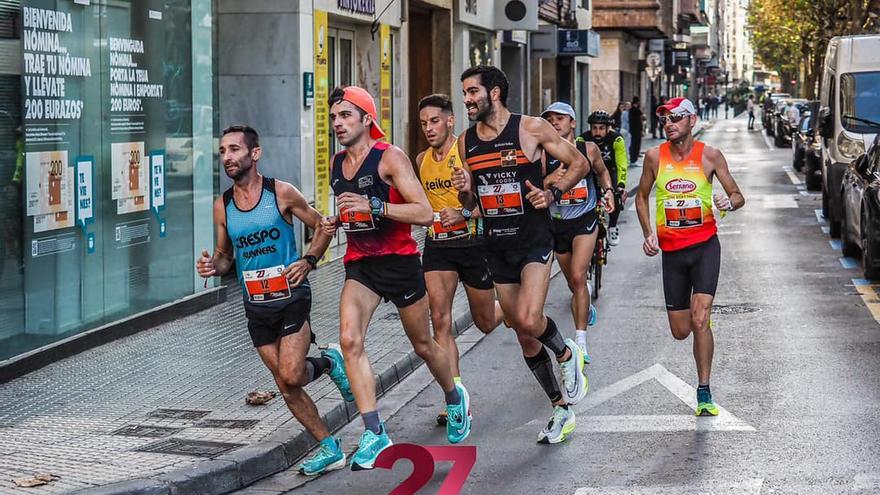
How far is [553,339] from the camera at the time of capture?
830cm

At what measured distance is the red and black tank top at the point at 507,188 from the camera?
813 cm

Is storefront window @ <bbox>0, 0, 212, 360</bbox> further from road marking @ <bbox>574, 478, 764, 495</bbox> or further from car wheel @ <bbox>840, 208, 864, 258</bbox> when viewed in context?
car wheel @ <bbox>840, 208, 864, 258</bbox>

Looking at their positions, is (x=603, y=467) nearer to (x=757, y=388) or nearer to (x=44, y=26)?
(x=757, y=388)

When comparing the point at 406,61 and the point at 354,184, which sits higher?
the point at 406,61

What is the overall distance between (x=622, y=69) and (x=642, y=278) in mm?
40317

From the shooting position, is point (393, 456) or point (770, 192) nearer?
point (393, 456)

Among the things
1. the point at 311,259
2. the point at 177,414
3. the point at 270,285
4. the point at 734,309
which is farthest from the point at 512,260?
the point at 734,309

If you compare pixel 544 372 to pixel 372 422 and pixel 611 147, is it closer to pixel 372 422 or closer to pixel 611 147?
pixel 372 422

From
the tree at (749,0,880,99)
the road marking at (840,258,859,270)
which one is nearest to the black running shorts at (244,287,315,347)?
the road marking at (840,258,859,270)

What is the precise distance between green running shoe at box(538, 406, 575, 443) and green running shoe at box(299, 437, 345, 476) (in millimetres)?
1174

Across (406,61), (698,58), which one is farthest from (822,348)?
(698,58)

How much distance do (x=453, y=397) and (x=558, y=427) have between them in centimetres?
60

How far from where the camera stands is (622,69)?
55.7 metres

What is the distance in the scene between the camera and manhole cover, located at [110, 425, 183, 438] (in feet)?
26.6
